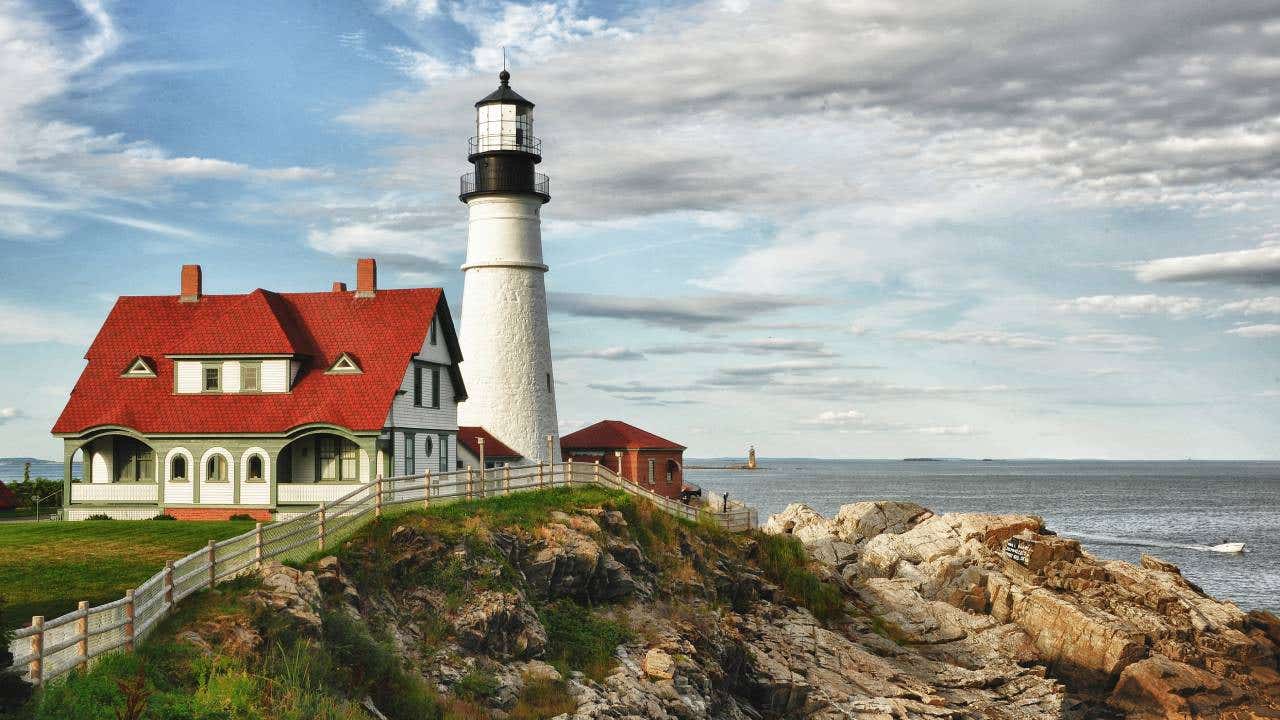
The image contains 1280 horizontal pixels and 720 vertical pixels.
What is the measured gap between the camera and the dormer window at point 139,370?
34.7 metres

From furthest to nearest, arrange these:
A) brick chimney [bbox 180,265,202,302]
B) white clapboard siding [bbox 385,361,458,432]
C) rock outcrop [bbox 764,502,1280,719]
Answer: brick chimney [bbox 180,265,202,302]
white clapboard siding [bbox 385,361,458,432]
rock outcrop [bbox 764,502,1280,719]

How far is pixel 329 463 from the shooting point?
1324 inches

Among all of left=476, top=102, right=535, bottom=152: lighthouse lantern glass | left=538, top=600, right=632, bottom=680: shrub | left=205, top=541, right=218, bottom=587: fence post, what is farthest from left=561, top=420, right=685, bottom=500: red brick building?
left=205, top=541, right=218, bottom=587: fence post

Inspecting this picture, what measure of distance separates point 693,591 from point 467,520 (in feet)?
23.9

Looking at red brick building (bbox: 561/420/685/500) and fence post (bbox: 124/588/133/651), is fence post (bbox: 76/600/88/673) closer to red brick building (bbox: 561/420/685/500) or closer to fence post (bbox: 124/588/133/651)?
fence post (bbox: 124/588/133/651)

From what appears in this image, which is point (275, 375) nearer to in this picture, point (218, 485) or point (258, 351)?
point (258, 351)

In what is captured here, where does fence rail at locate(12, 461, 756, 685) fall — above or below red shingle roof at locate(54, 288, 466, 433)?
below

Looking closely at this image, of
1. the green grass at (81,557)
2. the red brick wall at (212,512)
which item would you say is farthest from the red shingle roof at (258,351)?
the green grass at (81,557)

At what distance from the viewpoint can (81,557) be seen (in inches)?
880

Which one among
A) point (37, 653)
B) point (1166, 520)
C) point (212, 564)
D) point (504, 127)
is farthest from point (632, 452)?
point (1166, 520)

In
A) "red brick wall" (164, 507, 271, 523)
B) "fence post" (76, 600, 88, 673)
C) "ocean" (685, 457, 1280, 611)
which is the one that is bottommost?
"ocean" (685, 457, 1280, 611)

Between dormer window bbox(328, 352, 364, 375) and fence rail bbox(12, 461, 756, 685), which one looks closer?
fence rail bbox(12, 461, 756, 685)

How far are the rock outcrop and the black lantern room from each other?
1781 cm

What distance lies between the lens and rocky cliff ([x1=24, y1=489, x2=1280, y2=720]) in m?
17.3
